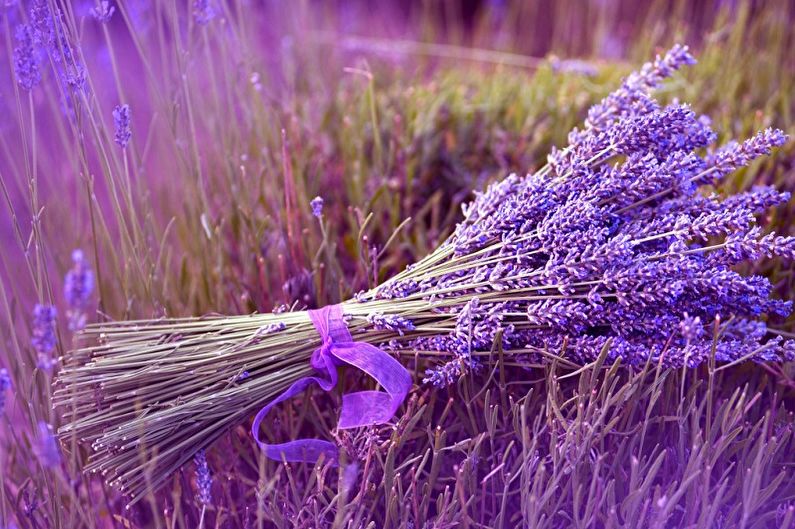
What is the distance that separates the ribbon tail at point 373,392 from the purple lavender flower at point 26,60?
2.24ft

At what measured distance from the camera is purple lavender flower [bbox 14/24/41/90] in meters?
1.20

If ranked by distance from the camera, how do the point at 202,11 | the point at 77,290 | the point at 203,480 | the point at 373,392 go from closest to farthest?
the point at 77,290 < the point at 203,480 < the point at 373,392 < the point at 202,11

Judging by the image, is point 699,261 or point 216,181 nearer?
point 699,261

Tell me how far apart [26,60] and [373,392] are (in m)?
0.81

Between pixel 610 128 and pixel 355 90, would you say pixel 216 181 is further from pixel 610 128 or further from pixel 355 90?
pixel 610 128

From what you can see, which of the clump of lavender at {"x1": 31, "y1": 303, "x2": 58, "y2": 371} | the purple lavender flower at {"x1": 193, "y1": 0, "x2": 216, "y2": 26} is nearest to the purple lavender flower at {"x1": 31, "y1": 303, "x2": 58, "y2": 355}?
the clump of lavender at {"x1": 31, "y1": 303, "x2": 58, "y2": 371}

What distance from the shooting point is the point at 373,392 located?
4.02 ft

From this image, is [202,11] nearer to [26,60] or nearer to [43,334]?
[26,60]

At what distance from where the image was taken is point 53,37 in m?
1.24

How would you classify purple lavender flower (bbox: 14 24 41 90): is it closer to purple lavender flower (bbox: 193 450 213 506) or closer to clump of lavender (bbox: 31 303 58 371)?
clump of lavender (bbox: 31 303 58 371)

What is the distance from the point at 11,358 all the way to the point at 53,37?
0.63 m

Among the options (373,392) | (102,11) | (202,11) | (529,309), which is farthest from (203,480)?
(202,11)

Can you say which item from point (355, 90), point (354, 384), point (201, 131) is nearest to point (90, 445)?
point (354, 384)

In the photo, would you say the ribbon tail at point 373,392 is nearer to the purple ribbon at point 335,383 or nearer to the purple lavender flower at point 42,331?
the purple ribbon at point 335,383
